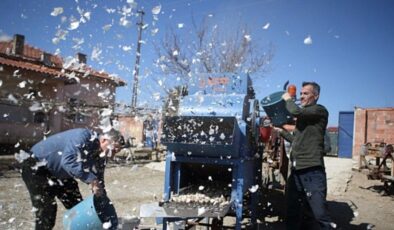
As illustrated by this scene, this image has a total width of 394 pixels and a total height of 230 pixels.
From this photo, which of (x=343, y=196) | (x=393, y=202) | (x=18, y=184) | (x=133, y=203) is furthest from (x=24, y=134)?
(x=393, y=202)

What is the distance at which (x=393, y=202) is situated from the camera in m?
8.76

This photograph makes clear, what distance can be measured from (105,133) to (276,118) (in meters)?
2.37

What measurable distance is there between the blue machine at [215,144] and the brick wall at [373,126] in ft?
43.1

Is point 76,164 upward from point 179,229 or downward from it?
upward

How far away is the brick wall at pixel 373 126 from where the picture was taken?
15.8 meters

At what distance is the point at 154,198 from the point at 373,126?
12330 mm

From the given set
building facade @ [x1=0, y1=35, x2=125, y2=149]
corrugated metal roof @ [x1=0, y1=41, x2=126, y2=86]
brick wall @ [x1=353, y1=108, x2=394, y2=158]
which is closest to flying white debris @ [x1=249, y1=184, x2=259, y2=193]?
building facade @ [x1=0, y1=35, x2=125, y2=149]

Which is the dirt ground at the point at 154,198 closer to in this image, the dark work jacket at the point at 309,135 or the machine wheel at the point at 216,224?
the machine wheel at the point at 216,224

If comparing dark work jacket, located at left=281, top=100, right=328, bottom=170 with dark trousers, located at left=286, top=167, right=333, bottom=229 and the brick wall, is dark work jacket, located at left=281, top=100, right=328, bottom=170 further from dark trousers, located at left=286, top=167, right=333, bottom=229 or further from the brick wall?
the brick wall

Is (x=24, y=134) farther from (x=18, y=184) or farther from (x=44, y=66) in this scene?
(x=18, y=184)

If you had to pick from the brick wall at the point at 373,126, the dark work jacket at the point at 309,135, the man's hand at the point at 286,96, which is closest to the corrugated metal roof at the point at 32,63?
the brick wall at the point at 373,126

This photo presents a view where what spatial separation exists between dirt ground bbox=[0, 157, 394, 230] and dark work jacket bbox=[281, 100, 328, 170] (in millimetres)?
1970

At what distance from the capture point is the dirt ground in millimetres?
5996

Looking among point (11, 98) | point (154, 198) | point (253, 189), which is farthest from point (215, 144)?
point (11, 98)
